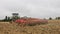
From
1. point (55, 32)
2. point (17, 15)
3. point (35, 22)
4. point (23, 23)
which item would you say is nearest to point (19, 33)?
point (55, 32)

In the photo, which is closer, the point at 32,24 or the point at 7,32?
the point at 7,32

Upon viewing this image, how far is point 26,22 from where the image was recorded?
520 inches

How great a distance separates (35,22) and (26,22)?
1.14 meters

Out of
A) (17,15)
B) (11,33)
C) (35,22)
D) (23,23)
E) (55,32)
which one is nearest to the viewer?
(11,33)

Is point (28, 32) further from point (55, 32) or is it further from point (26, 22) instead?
point (26, 22)

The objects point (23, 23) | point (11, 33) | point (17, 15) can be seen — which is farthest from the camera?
point (17, 15)

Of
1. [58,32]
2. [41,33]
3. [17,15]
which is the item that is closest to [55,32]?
[58,32]

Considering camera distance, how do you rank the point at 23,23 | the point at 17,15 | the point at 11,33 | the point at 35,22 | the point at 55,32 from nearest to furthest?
1. the point at 11,33
2. the point at 55,32
3. the point at 23,23
4. the point at 35,22
5. the point at 17,15

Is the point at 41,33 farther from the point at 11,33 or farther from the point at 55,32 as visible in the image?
the point at 11,33

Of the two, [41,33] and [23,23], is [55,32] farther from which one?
[23,23]

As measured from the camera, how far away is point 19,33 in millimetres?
9570

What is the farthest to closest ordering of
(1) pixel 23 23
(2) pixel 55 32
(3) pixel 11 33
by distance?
(1) pixel 23 23, (2) pixel 55 32, (3) pixel 11 33

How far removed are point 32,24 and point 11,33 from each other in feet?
14.5

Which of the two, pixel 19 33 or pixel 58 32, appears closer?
pixel 19 33
